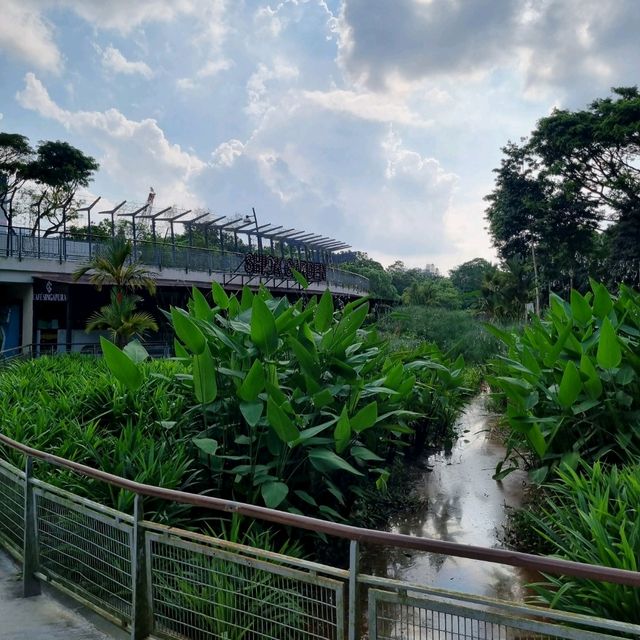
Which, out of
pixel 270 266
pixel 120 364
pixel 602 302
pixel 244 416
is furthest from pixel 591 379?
pixel 270 266

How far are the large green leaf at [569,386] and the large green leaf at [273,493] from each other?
2344mm

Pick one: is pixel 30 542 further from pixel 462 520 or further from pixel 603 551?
pixel 462 520

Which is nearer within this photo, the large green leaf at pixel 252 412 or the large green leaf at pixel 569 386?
the large green leaf at pixel 252 412

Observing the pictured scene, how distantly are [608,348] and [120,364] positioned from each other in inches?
146

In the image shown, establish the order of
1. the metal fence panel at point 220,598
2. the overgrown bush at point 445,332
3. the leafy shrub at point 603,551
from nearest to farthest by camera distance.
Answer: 1. the metal fence panel at point 220,598
2. the leafy shrub at point 603,551
3. the overgrown bush at point 445,332

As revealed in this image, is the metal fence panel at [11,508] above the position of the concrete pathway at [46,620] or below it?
above

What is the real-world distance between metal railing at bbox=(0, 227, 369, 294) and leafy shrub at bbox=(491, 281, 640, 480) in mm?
15086

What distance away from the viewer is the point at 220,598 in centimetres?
265

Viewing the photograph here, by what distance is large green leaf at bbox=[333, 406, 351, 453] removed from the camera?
13.2 feet

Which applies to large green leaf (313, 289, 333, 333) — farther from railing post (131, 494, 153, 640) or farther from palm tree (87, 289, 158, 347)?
palm tree (87, 289, 158, 347)

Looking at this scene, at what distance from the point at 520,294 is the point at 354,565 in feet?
124

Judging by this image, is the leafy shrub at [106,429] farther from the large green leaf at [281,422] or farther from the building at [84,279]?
the building at [84,279]

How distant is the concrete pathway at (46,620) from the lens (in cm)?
284

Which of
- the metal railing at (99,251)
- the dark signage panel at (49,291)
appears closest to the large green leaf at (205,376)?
the dark signage panel at (49,291)
